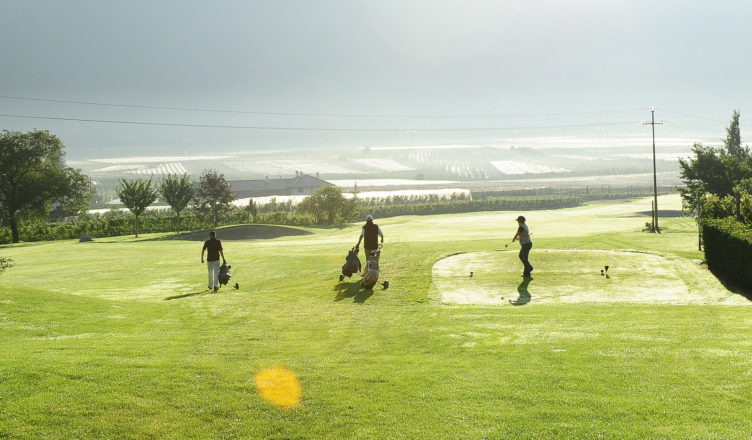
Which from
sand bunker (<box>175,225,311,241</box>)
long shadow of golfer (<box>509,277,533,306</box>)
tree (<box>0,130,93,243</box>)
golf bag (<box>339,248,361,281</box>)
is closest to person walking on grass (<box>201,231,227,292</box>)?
golf bag (<box>339,248,361,281</box>)

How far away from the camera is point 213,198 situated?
72812 mm

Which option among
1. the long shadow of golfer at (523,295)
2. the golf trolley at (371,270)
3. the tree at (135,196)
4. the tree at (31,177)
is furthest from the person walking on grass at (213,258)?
the tree at (31,177)

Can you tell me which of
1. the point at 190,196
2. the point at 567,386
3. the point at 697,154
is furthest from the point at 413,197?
the point at 567,386

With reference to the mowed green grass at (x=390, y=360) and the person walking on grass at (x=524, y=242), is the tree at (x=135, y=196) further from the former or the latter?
the person walking on grass at (x=524, y=242)

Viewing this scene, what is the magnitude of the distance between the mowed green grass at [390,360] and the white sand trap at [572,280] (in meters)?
0.17

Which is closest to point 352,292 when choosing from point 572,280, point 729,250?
point 572,280

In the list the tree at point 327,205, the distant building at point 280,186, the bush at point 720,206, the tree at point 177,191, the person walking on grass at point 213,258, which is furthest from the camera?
the distant building at point 280,186

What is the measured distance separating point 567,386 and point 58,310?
42.7 feet

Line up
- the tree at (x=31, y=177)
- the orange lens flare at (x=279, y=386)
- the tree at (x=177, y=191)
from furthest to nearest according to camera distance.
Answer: the tree at (x=177, y=191) < the tree at (x=31, y=177) < the orange lens flare at (x=279, y=386)

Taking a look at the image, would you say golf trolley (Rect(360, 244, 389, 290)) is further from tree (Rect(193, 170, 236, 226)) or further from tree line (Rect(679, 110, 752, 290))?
tree (Rect(193, 170, 236, 226))

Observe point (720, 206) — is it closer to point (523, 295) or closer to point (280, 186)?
point (523, 295)

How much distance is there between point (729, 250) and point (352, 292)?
14.6 m

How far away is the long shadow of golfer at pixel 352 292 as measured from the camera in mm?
19942

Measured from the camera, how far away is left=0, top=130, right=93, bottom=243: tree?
6431 cm
